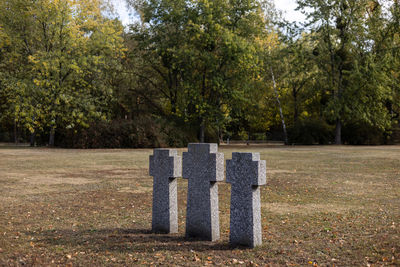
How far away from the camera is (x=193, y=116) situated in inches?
1409

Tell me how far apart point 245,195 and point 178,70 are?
33025 mm

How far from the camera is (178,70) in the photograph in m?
37.6

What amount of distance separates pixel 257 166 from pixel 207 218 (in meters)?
1.11

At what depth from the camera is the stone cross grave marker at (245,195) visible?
526 centimetres

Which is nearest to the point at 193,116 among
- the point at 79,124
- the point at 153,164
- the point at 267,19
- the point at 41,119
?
the point at 79,124

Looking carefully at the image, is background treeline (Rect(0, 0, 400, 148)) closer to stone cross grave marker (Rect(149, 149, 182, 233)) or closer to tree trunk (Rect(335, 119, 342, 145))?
tree trunk (Rect(335, 119, 342, 145))

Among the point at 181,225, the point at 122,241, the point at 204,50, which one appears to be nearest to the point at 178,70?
the point at 204,50

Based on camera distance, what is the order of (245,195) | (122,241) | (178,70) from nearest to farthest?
1. (245,195)
2. (122,241)
3. (178,70)

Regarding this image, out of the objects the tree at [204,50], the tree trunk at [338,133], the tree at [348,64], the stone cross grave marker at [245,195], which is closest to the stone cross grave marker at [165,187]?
the stone cross grave marker at [245,195]

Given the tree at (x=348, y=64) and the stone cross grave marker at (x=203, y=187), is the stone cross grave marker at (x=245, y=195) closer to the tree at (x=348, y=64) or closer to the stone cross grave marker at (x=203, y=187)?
the stone cross grave marker at (x=203, y=187)

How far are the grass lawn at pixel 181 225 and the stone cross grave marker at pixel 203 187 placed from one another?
0.71 feet

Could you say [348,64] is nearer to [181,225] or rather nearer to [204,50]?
[204,50]

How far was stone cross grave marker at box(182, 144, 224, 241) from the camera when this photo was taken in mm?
5621

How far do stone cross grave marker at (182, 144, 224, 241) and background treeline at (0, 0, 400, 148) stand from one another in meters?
25.9
